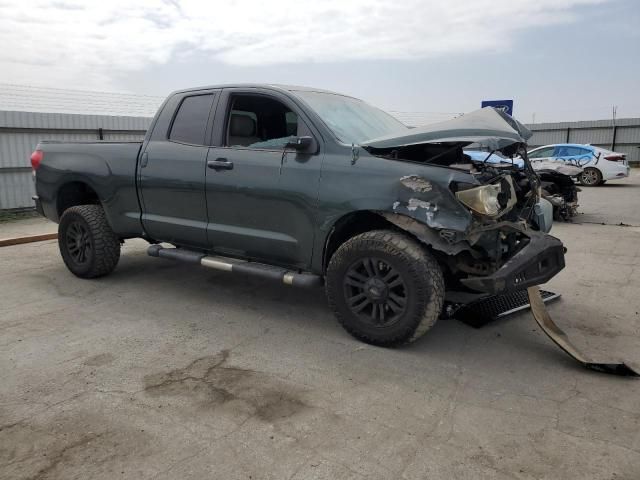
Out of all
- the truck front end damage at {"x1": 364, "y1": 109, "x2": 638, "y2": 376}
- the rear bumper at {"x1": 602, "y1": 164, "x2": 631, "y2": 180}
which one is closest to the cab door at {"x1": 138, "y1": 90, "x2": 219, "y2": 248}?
the truck front end damage at {"x1": 364, "y1": 109, "x2": 638, "y2": 376}

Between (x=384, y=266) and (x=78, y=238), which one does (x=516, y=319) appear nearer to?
(x=384, y=266)

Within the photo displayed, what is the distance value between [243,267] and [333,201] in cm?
105

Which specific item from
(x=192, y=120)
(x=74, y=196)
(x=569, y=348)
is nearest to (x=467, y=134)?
(x=569, y=348)

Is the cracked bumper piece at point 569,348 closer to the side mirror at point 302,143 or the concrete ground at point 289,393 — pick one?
the concrete ground at point 289,393

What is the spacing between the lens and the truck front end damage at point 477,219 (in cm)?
352

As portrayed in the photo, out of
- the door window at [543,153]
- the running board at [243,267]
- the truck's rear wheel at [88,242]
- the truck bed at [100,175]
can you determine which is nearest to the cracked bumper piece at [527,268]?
the running board at [243,267]

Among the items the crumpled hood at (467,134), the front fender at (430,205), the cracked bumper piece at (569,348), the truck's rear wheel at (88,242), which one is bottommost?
the cracked bumper piece at (569,348)

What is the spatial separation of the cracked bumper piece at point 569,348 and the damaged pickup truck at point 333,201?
404 mm

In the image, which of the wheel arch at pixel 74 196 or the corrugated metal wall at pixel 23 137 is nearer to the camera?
the wheel arch at pixel 74 196

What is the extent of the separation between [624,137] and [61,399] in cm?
3184

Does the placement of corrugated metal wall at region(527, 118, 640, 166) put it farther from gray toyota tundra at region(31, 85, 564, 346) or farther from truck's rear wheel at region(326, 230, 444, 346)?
truck's rear wheel at region(326, 230, 444, 346)

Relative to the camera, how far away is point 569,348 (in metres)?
3.66

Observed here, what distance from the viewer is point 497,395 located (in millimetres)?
3219

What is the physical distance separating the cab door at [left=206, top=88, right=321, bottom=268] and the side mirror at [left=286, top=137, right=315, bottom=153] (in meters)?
0.04
